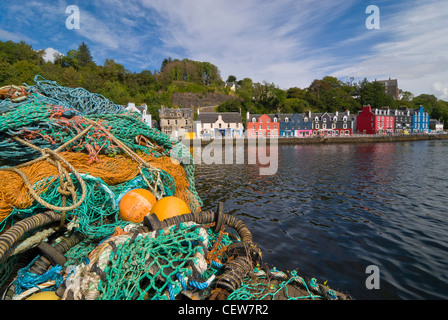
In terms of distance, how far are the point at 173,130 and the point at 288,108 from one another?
1681 inches

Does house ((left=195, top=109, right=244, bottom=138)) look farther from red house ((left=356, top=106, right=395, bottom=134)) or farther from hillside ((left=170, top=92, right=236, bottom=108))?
red house ((left=356, top=106, right=395, bottom=134))

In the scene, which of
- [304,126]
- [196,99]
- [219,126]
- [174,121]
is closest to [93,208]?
[174,121]

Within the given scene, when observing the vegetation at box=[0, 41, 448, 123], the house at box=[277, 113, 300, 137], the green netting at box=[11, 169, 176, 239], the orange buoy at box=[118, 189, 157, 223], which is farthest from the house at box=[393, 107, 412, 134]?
the green netting at box=[11, 169, 176, 239]

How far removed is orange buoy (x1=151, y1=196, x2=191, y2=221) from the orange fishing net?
1.18 metres

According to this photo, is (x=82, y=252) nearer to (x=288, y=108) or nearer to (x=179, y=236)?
(x=179, y=236)

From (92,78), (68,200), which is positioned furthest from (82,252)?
(92,78)

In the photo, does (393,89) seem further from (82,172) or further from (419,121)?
(82,172)

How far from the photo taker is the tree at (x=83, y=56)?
86875 millimetres

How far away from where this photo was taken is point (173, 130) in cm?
6112

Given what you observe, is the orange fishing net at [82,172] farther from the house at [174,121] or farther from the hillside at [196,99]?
the hillside at [196,99]

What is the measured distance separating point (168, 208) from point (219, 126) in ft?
198

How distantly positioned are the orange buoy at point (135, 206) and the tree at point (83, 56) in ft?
333

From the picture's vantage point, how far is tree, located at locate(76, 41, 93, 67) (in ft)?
285

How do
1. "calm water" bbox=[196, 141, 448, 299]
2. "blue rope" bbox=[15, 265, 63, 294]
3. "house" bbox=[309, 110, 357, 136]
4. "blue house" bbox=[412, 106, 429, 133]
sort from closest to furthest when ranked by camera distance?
"blue rope" bbox=[15, 265, 63, 294]
"calm water" bbox=[196, 141, 448, 299]
"house" bbox=[309, 110, 357, 136]
"blue house" bbox=[412, 106, 429, 133]
